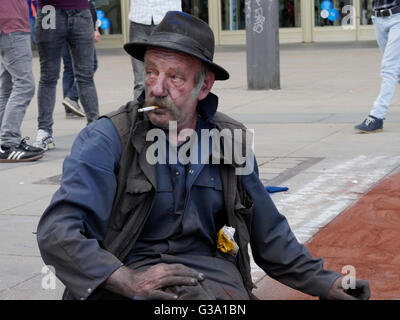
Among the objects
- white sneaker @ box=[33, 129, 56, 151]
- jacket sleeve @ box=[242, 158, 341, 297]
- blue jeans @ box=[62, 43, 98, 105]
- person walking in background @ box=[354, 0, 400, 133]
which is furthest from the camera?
blue jeans @ box=[62, 43, 98, 105]

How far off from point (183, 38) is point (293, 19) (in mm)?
20375

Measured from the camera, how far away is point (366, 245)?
4.48 metres

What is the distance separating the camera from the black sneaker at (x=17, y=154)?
6.94m

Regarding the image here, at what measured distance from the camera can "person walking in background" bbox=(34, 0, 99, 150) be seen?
728 cm

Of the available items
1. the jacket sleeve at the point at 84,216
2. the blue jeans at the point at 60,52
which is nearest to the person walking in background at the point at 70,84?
the blue jeans at the point at 60,52

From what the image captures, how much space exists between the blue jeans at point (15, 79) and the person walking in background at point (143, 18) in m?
1.24

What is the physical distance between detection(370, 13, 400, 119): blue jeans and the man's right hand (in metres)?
5.68

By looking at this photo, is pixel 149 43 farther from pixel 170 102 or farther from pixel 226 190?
pixel 226 190

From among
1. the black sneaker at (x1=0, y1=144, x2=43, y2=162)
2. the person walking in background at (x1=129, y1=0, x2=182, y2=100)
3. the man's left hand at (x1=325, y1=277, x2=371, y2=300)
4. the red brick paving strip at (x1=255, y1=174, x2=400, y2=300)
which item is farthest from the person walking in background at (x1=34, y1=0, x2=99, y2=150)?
the man's left hand at (x1=325, y1=277, x2=371, y2=300)

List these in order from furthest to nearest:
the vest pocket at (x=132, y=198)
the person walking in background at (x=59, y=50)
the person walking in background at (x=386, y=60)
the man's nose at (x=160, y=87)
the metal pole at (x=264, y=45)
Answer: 1. the metal pole at (x=264, y=45)
2. the person walking in background at (x=386, y=60)
3. the person walking in background at (x=59, y=50)
4. the man's nose at (x=160, y=87)
5. the vest pocket at (x=132, y=198)

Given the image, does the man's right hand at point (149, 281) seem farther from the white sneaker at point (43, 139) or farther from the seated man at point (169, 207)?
the white sneaker at point (43, 139)

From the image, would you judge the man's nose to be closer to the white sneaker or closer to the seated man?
the seated man

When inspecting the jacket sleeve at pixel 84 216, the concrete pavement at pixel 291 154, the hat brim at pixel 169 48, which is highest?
the hat brim at pixel 169 48

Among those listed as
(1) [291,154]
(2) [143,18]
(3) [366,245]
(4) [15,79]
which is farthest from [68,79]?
(3) [366,245]
